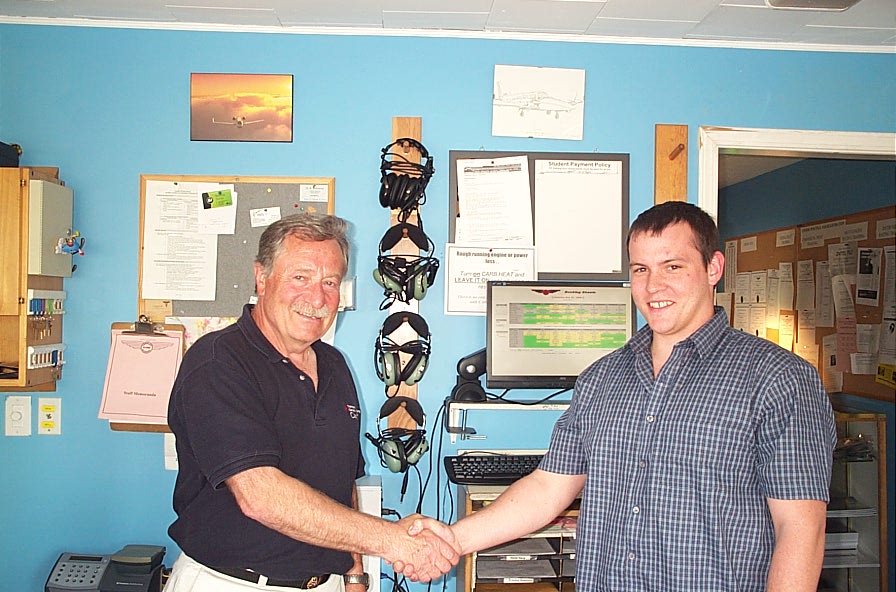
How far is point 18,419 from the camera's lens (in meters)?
3.30

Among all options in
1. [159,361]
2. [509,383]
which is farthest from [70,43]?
[509,383]

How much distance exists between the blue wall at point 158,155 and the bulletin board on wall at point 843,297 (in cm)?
197

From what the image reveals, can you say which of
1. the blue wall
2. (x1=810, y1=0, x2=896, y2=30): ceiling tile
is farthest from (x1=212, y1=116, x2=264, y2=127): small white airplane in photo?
(x1=810, y1=0, x2=896, y2=30): ceiling tile

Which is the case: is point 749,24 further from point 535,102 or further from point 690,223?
point 690,223

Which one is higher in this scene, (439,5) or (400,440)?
(439,5)

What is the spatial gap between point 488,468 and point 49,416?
6.30 feet

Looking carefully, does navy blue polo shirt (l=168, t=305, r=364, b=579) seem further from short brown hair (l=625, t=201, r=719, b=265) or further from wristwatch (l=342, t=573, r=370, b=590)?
short brown hair (l=625, t=201, r=719, b=265)

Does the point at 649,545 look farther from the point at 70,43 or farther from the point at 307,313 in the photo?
the point at 70,43

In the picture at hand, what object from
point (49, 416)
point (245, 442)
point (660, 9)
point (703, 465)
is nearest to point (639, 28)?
point (660, 9)

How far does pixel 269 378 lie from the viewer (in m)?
1.98

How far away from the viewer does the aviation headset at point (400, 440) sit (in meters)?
3.15

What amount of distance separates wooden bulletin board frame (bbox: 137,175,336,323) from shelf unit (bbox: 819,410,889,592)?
3029 millimetres

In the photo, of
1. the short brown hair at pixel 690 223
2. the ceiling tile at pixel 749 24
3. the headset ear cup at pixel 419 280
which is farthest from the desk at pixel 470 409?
the ceiling tile at pixel 749 24

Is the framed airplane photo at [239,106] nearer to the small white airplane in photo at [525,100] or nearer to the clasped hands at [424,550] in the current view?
the small white airplane in photo at [525,100]
